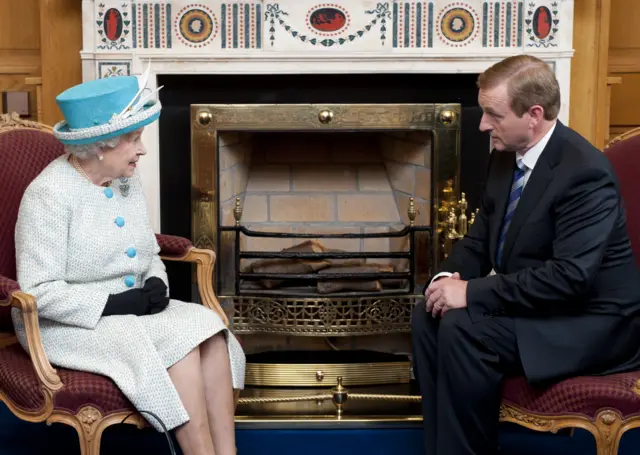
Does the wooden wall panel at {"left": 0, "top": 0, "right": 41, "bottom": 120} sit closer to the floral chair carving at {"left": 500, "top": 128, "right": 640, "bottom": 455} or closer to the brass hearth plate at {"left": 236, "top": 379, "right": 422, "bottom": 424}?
the brass hearth plate at {"left": 236, "top": 379, "right": 422, "bottom": 424}

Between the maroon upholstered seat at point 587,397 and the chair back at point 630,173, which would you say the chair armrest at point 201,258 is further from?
the chair back at point 630,173

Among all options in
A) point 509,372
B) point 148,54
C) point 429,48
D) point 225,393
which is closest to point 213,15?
point 148,54

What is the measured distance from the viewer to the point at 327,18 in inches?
136

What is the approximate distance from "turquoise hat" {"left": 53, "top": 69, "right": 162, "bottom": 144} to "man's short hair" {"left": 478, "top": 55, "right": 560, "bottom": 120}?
880 mm

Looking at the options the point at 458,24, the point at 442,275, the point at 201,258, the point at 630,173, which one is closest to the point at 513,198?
the point at 442,275

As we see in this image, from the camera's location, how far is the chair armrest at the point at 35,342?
2.39m

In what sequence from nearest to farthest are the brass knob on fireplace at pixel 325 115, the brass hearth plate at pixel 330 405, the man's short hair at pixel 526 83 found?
1. the man's short hair at pixel 526 83
2. the brass hearth plate at pixel 330 405
3. the brass knob on fireplace at pixel 325 115

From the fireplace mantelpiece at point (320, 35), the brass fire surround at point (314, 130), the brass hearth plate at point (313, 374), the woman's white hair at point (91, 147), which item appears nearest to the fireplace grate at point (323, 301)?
the brass fire surround at point (314, 130)

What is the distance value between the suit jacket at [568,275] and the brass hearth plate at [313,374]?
1089mm

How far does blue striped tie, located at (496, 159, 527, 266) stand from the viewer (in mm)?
2654

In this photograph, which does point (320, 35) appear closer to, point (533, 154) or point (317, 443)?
point (533, 154)

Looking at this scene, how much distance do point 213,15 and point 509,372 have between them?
5.41 ft

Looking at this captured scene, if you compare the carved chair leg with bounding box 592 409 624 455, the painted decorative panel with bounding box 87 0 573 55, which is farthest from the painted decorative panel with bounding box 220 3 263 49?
the carved chair leg with bounding box 592 409 624 455

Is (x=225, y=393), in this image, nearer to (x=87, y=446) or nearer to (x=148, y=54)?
(x=87, y=446)
